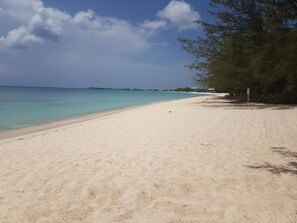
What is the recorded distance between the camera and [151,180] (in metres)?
4.76

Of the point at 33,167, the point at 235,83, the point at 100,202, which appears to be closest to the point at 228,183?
the point at 100,202

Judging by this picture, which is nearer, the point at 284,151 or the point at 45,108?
the point at 284,151

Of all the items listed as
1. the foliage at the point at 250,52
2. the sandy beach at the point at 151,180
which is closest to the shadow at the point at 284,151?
the sandy beach at the point at 151,180

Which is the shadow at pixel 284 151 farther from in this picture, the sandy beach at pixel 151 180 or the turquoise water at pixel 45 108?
the turquoise water at pixel 45 108

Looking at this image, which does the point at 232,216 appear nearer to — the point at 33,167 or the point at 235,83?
the point at 33,167

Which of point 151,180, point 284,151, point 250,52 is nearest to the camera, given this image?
point 151,180

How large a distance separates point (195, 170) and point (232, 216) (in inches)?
73.0

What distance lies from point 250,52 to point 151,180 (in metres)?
19.1

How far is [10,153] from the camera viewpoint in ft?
22.9

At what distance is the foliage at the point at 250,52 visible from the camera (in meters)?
17.8

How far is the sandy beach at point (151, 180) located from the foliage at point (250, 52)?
11057 millimetres

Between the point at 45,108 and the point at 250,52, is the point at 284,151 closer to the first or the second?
the point at 250,52

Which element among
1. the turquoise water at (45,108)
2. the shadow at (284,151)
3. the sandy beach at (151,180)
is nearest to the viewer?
the sandy beach at (151,180)

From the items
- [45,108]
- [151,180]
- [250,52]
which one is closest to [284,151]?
[151,180]
